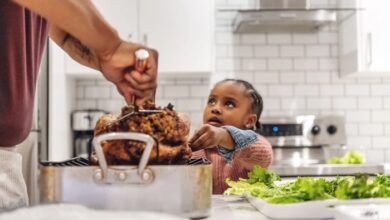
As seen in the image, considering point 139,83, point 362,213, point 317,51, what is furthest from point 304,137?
point 362,213

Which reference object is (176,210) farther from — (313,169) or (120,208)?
(313,169)

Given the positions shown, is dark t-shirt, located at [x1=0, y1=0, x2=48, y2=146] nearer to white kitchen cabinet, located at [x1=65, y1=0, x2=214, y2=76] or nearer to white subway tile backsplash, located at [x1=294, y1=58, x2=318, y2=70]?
white kitchen cabinet, located at [x1=65, y1=0, x2=214, y2=76]

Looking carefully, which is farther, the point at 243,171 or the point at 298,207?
the point at 243,171

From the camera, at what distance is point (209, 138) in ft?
4.84

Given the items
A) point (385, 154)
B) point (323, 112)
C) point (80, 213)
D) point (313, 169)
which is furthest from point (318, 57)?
point (80, 213)

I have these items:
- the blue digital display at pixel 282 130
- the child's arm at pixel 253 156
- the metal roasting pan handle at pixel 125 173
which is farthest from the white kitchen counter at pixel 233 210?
the blue digital display at pixel 282 130

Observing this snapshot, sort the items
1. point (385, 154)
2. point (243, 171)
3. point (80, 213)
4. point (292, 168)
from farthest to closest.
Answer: point (385, 154), point (292, 168), point (243, 171), point (80, 213)

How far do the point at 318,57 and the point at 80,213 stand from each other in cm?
312

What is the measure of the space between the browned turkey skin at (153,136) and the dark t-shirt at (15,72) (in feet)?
0.76

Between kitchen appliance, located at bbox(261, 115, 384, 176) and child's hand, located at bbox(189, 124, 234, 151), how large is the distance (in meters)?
1.90

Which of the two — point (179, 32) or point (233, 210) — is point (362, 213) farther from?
point (179, 32)

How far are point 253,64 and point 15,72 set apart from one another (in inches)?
105

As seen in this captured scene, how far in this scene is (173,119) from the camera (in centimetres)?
93

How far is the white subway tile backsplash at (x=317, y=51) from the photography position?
3.68 m
